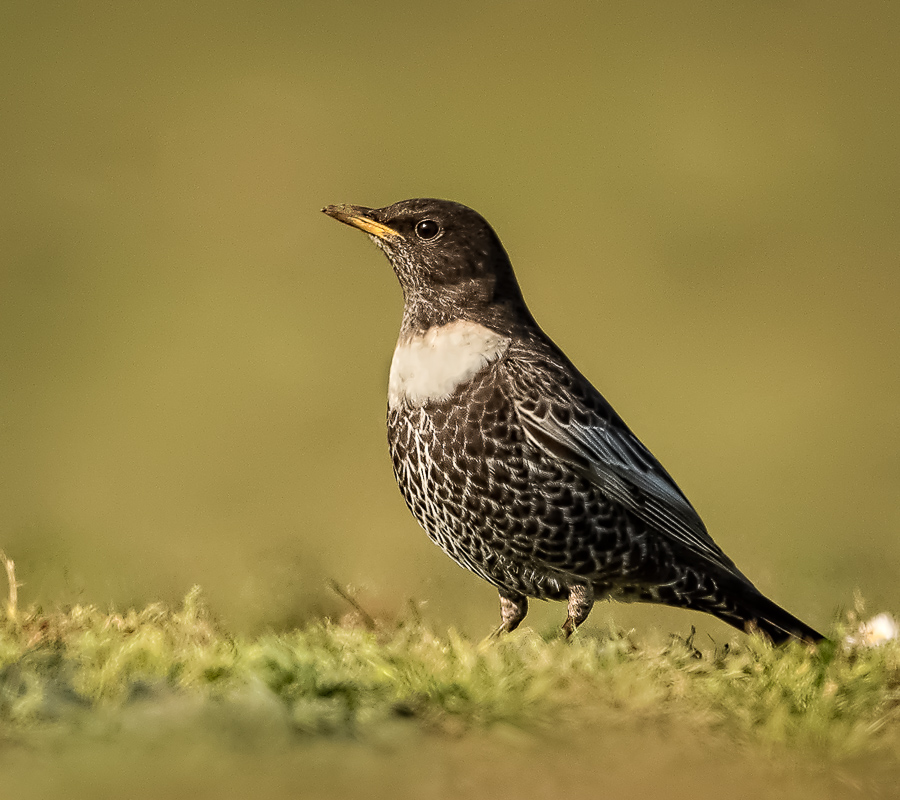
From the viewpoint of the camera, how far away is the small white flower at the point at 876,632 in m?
4.67

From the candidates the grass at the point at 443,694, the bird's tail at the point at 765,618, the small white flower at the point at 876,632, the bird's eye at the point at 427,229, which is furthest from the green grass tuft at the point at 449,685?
the bird's eye at the point at 427,229

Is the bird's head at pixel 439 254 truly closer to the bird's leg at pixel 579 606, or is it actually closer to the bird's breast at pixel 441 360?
the bird's breast at pixel 441 360

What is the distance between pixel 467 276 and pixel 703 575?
5.87 feet

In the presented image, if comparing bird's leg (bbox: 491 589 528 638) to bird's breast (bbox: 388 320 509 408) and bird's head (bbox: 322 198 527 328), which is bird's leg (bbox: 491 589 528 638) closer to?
bird's breast (bbox: 388 320 509 408)

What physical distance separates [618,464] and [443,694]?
1.57m

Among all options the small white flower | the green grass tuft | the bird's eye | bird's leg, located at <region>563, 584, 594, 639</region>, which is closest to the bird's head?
the bird's eye

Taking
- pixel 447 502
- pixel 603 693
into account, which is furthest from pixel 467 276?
pixel 603 693

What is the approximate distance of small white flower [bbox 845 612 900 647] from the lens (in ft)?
15.3

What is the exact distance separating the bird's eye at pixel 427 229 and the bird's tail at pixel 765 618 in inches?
87.3

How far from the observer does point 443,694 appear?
3.63 metres

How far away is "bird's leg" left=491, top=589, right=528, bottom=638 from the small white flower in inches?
58.6

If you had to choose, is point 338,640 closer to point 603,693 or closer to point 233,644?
point 233,644

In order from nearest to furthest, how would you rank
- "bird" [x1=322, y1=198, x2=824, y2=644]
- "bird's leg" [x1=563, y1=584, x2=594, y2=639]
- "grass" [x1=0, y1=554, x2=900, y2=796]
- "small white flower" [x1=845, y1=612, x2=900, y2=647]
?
"grass" [x1=0, y1=554, x2=900, y2=796], "bird" [x1=322, y1=198, x2=824, y2=644], "small white flower" [x1=845, y1=612, x2=900, y2=647], "bird's leg" [x1=563, y1=584, x2=594, y2=639]

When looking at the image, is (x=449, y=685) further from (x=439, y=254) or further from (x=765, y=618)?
(x=439, y=254)
